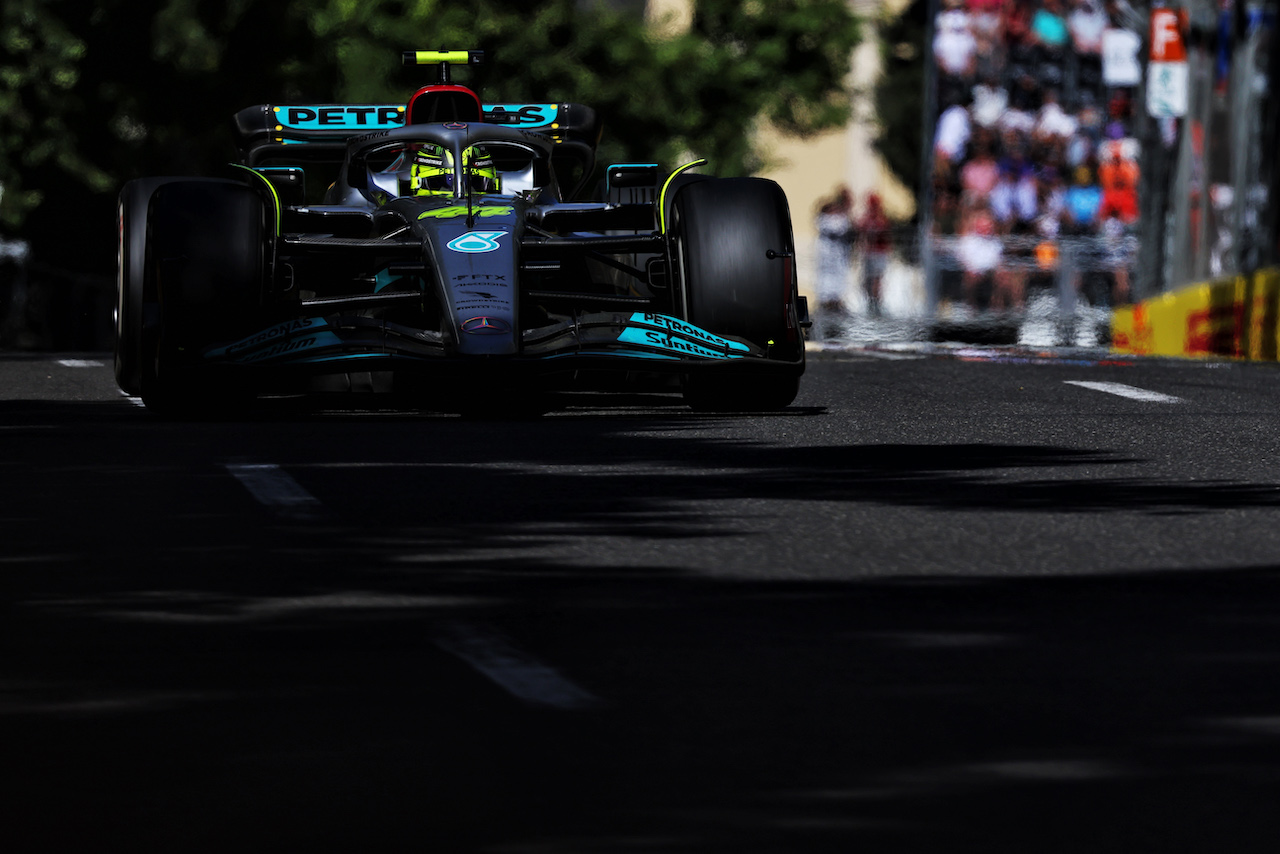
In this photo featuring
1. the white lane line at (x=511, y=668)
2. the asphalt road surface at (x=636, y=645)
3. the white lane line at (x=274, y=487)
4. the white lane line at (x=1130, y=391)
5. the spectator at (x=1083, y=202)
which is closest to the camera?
the asphalt road surface at (x=636, y=645)

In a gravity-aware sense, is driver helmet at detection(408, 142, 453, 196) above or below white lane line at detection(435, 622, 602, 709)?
above

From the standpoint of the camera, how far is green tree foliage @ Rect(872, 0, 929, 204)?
67.2 m

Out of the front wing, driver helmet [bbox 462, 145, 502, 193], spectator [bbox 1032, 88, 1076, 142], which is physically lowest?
the front wing

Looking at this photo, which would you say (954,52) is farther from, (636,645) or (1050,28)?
(636,645)

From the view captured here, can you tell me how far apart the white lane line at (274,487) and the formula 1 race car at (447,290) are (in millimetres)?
1905

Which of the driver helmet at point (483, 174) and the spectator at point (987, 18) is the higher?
the spectator at point (987, 18)

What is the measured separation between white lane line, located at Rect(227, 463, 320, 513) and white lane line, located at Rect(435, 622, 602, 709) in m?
2.39

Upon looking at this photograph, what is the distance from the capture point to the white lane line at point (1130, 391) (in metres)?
14.0

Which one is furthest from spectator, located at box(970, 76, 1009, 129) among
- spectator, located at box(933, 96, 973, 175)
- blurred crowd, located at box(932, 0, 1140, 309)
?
spectator, located at box(933, 96, 973, 175)

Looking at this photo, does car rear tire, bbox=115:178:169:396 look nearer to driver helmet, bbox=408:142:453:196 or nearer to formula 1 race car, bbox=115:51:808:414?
formula 1 race car, bbox=115:51:808:414

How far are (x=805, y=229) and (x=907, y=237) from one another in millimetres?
39231

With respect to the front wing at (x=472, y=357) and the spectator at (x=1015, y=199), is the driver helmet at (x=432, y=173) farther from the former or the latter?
the spectator at (x=1015, y=199)

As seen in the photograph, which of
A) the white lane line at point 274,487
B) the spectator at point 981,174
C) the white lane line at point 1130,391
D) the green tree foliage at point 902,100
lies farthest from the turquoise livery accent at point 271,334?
the green tree foliage at point 902,100

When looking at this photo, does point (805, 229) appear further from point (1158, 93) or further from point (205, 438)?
point (205, 438)
